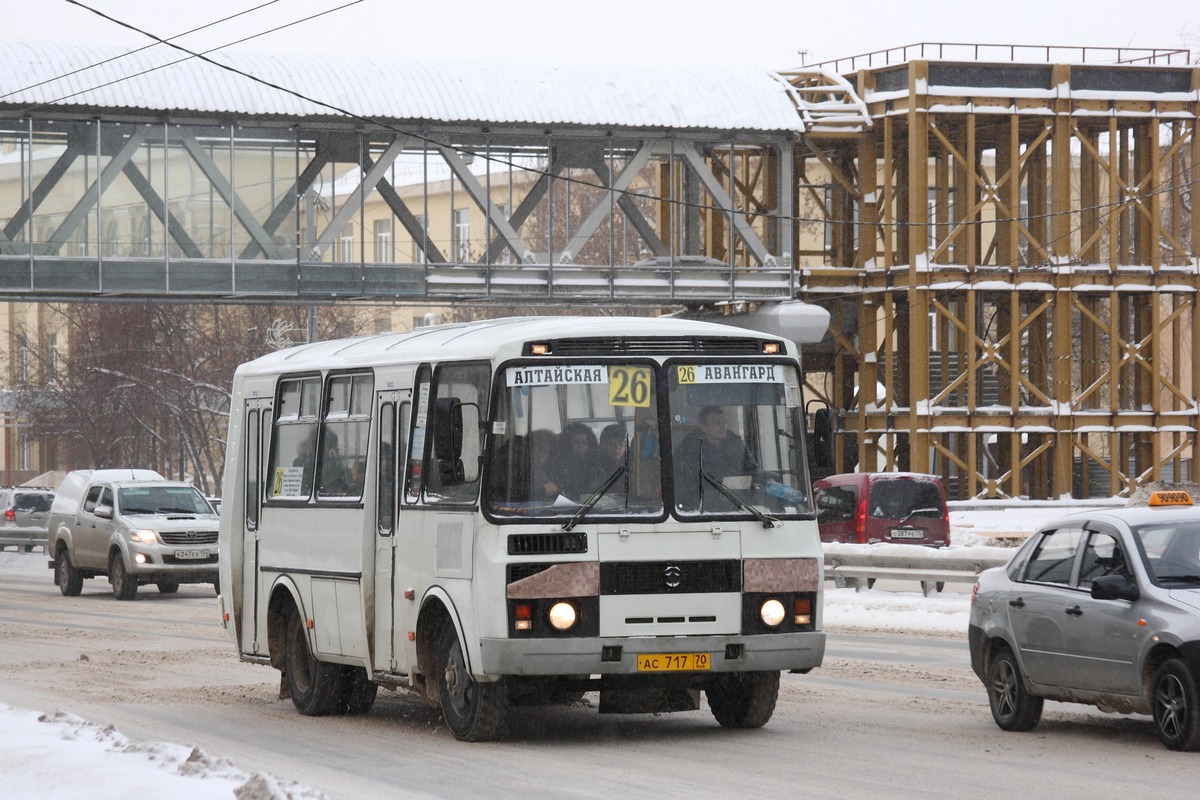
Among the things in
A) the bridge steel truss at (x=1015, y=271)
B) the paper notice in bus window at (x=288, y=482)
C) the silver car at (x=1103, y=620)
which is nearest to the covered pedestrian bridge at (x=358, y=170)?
the bridge steel truss at (x=1015, y=271)

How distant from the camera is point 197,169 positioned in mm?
40875

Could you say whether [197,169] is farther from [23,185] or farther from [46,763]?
[46,763]

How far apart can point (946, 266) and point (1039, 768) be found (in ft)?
113

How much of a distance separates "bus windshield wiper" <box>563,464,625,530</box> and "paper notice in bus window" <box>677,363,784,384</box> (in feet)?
2.51

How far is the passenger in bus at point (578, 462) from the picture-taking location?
12188mm

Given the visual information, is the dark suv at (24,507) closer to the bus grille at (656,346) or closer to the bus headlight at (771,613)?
the bus grille at (656,346)

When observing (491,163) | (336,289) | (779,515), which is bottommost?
(779,515)

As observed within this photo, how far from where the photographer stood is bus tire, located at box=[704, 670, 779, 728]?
1288cm

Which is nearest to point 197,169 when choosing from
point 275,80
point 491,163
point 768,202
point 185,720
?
point 275,80

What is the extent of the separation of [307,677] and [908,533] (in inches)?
624

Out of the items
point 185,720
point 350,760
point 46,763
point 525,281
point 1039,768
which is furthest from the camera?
point 525,281

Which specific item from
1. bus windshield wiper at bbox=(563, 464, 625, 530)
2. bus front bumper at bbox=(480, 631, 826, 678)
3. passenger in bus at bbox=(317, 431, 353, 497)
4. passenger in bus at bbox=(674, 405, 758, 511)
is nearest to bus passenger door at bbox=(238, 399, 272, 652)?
passenger in bus at bbox=(317, 431, 353, 497)

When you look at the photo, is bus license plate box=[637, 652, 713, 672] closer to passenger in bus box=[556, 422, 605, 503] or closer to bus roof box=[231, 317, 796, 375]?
passenger in bus box=[556, 422, 605, 503]

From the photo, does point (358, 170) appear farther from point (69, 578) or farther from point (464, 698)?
point (464, 698)
